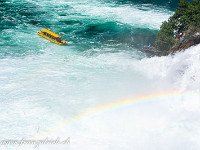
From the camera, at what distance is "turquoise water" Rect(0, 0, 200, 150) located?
20.3m

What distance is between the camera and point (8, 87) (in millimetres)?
27359

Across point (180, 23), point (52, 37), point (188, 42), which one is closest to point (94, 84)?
point (188, 42)

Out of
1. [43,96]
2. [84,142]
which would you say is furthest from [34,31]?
[84,142]

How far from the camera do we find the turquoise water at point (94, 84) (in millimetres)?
20328

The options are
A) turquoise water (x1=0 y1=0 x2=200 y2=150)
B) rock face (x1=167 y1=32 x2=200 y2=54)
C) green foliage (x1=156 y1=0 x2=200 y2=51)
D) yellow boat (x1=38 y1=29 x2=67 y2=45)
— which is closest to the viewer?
turquoise water (x1=0 y1=0 x2=200 y2=150)

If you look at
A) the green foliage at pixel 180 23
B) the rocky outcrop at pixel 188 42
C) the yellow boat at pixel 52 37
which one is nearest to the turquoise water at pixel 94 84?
the yellow boat at pixel 52 37

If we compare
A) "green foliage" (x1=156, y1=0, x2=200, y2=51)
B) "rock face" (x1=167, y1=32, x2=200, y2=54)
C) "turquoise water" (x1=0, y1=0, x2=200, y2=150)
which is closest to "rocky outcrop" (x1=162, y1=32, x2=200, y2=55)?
"rock face" (x1=167, y1=32, x2=200, y2=54)

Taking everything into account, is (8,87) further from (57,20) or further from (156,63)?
(57,20)

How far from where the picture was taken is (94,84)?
28.2m

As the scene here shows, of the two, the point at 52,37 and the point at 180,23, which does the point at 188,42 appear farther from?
the point at 52,37

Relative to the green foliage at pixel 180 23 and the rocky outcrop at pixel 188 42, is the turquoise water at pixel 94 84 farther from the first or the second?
the green foliage at pixel 180 23

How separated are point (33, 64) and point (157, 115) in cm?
1875

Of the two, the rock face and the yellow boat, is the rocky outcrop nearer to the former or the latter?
the rock face

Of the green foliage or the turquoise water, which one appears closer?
the turquoise water
